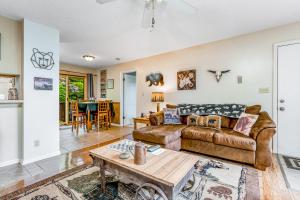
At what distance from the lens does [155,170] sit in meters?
1.32

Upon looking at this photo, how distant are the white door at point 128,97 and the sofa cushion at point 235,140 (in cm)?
380

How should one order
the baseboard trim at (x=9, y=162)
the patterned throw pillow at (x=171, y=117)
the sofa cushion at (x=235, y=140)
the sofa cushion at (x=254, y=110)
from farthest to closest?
the patterned throw pillow at (x=171, y=117) → the sofa cushion at (x=254, y=110) → the baseboard trim at (x=9, y=162) → the sofa cushion at (x=235, y=140)

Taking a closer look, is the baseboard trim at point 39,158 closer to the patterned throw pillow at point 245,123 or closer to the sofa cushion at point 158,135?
the sofa cushion at point 158,135

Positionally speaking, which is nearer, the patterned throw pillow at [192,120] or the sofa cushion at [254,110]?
the sofa cushion at [254,110]

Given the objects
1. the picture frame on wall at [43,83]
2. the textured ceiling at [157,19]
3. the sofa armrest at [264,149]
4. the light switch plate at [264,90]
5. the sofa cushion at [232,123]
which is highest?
the textured ceiling at [157,19]

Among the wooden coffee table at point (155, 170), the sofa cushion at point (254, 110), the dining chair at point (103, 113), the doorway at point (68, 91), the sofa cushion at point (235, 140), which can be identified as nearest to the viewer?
the wooden coffee table at point (155, 170)

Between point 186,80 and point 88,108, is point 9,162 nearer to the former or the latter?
point 88,108

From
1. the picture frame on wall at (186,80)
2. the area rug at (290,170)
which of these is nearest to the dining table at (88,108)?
the picture frame on wall at (186,80)

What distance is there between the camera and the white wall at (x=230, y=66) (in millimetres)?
2969

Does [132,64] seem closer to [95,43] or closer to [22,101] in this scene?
[95,43]

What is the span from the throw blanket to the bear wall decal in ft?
9.12

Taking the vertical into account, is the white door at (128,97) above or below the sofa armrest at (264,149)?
above

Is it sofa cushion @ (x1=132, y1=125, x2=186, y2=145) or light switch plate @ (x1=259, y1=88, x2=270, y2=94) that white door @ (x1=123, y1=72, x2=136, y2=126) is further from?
light switch plate @ (x1=259, y1=88, x2=270, y2=94)

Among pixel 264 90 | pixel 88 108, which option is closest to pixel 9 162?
pixel 88 108
